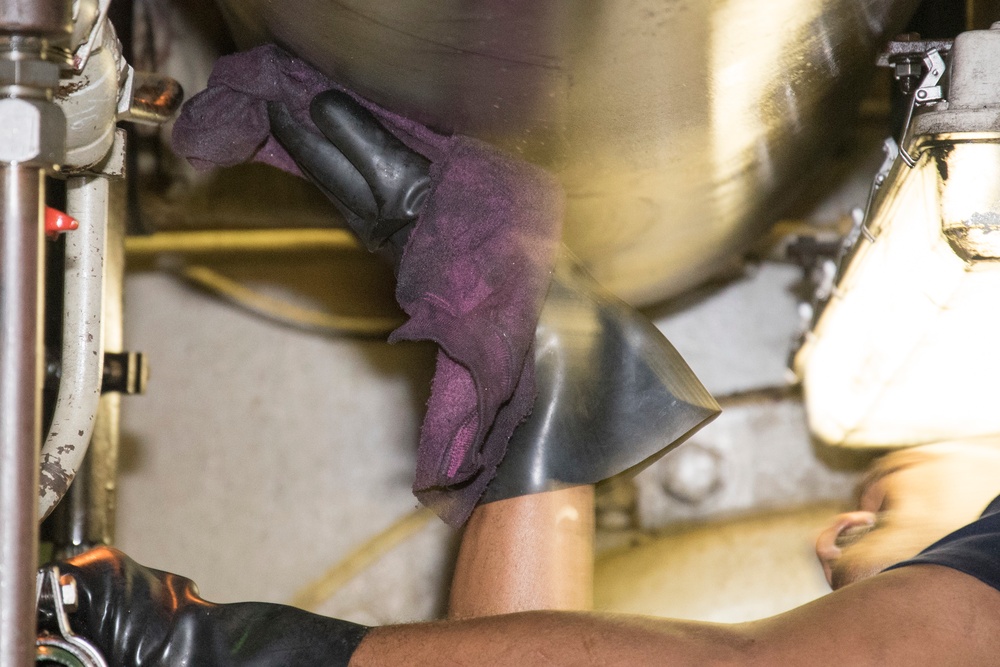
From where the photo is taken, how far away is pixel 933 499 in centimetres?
121

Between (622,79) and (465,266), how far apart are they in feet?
0.74

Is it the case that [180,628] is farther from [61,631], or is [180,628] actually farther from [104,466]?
[104,466]

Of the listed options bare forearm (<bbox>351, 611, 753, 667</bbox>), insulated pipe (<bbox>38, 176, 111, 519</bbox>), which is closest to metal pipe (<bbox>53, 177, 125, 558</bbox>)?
insulated pipe (<bbox>38, 176, 111, 519</bbox>)

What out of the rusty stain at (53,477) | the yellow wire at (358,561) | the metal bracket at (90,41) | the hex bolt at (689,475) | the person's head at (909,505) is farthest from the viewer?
the yellow wire at (358,561)

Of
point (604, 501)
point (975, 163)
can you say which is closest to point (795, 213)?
point (604, 501)

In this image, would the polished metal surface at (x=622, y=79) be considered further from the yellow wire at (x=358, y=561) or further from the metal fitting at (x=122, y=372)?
the yellow wire at (x=358, y=561)

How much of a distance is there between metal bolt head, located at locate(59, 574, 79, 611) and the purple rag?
31 cm

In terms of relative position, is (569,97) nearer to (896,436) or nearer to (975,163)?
(975,163)

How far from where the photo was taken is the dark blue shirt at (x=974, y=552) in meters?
0.76

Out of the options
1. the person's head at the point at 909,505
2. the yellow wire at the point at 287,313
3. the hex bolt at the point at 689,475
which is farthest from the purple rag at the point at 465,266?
the yellow wire at the point at 287,313

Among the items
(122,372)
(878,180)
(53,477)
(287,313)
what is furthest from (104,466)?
(878,180)

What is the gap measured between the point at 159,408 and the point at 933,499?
49.4 inches

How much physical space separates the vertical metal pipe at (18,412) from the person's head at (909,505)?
0.83 m

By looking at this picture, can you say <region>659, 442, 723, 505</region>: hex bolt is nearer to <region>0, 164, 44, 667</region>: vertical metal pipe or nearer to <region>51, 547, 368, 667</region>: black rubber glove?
<region>51, 547, 368, 667</region>: black rubber glove
